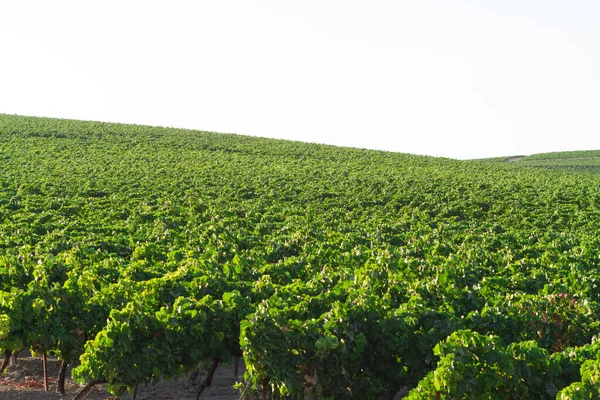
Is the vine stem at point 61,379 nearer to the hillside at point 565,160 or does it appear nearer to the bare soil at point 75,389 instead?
the bare soil at point 75,389

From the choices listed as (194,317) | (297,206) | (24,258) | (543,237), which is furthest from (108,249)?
(543,237)

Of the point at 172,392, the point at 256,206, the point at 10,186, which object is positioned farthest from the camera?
the point at 10,186

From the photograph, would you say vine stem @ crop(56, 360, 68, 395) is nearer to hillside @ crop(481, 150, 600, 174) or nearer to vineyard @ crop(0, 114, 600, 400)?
vineyard @ crop(0, 114, 600, 400)

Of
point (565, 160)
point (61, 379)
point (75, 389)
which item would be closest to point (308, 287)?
point (61, 379)

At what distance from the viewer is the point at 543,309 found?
41.9 feet

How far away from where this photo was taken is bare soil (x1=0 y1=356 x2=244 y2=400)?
46.2 ft

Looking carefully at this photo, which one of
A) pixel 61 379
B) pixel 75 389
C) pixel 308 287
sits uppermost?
pixel 308 287

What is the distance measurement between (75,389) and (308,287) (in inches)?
236

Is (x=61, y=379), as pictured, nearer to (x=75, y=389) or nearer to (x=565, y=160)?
(x=75, y=389)

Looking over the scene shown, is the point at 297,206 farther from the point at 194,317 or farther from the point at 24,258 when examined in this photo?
the point at 194,317

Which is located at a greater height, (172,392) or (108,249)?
(108,249)

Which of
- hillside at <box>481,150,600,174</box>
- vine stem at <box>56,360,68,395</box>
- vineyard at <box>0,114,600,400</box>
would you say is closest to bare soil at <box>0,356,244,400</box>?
vine stem at <box>56,360,68,395</box>

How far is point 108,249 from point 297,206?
1257 cm

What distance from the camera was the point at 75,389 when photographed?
576 inches
